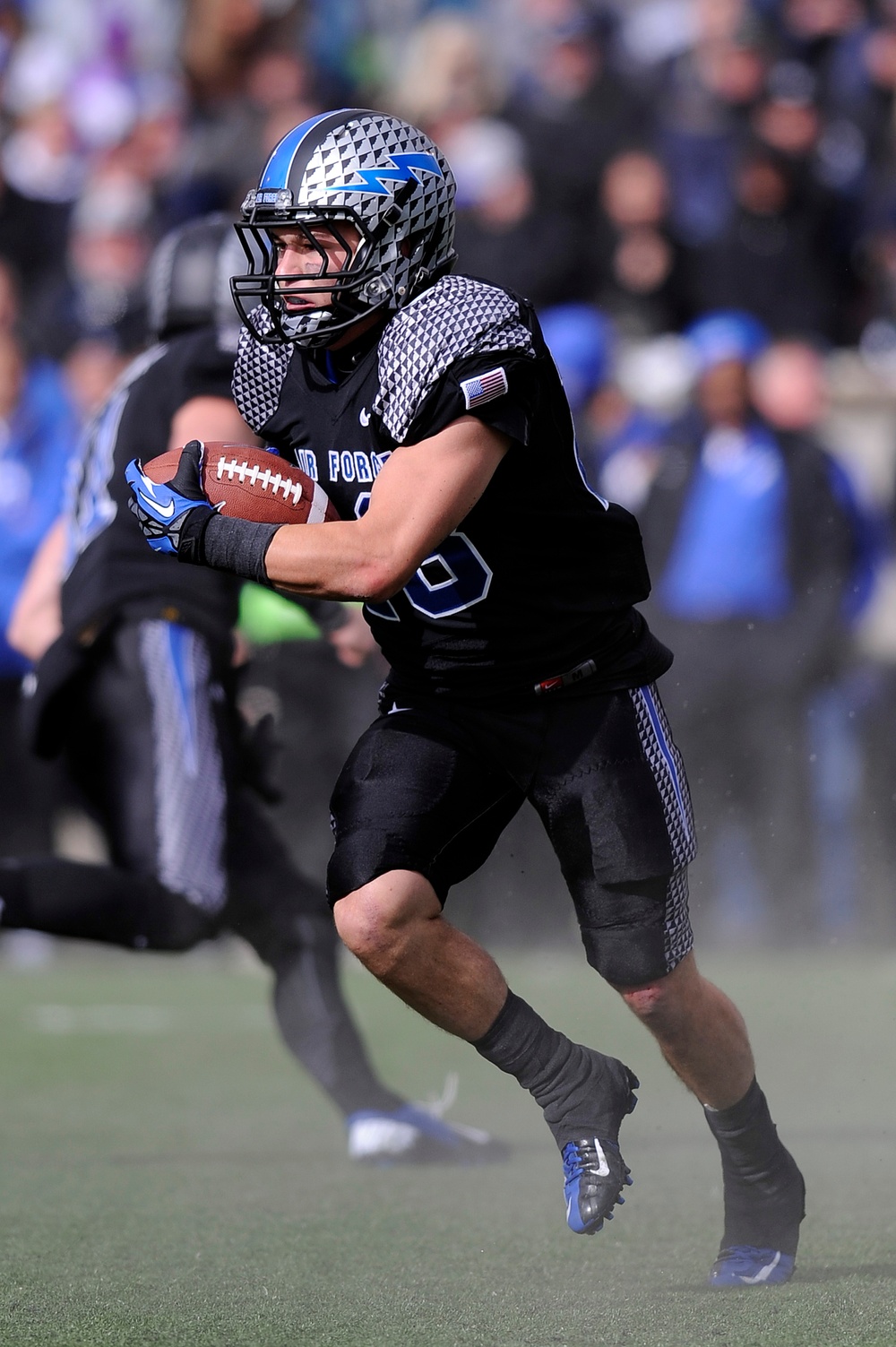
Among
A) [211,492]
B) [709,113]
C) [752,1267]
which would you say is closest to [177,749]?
[211,492]

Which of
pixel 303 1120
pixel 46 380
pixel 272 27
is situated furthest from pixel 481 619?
pixel 272 27

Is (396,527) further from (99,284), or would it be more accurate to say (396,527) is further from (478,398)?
(99,284)

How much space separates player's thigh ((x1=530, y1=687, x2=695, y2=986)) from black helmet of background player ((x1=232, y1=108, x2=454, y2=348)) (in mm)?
790

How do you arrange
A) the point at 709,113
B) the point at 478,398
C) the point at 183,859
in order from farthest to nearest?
the point at 709,113 → the point at 183,859 → the point at 478,398

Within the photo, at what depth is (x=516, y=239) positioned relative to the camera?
353 inches

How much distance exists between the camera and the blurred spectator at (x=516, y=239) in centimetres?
894

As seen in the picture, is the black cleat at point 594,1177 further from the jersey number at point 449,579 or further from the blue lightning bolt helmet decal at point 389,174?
the blue lightning bolt helmet decal at point 389,174

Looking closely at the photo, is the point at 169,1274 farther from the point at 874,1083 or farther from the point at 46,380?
the point at 46,380

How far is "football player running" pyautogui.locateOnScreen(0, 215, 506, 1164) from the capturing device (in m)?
4.71

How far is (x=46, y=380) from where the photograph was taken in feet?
28.0

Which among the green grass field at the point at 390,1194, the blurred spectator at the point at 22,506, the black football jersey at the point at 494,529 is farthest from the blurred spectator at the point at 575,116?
the black football jersey at the point at 494,529

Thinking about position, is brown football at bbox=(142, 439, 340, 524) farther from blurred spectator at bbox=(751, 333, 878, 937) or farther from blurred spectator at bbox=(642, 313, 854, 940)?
blurred spectator at bbox=(751, 333, 878, 937)

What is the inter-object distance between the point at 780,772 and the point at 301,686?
6.57 ft

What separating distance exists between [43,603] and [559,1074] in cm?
231
